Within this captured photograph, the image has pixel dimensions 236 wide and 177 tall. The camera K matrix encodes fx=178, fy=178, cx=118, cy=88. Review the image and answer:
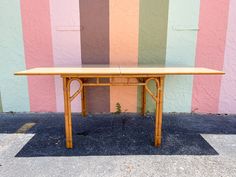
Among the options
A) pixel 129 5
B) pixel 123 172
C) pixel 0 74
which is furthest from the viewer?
pixel 0 74

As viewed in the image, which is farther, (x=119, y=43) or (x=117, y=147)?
(x=119, y=43)

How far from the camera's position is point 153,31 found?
10.2ft

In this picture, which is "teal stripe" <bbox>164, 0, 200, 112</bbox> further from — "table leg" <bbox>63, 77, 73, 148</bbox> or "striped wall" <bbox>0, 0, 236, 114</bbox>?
"table leg" <bbox>63, 77, 73, 148</bbox>

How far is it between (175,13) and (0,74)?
10.9ft

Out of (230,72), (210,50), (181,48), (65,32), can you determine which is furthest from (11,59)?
(230,72)

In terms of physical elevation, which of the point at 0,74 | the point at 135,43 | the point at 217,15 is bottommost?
the point at 0,74

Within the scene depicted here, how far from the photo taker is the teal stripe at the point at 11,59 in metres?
3.07

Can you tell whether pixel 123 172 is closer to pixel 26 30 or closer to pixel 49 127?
pixel 49 127

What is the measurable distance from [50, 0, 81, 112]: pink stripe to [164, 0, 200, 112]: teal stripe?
1.62 metres

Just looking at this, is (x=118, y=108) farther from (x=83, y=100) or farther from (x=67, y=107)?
(x=67, y=107)

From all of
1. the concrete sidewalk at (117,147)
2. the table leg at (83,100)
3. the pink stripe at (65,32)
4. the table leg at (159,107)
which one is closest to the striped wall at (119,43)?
the pink stripe at (65,32)

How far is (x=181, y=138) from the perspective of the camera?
8.14ft

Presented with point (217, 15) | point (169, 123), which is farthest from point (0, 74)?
point (217, 15)

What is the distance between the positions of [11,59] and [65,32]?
111cm
